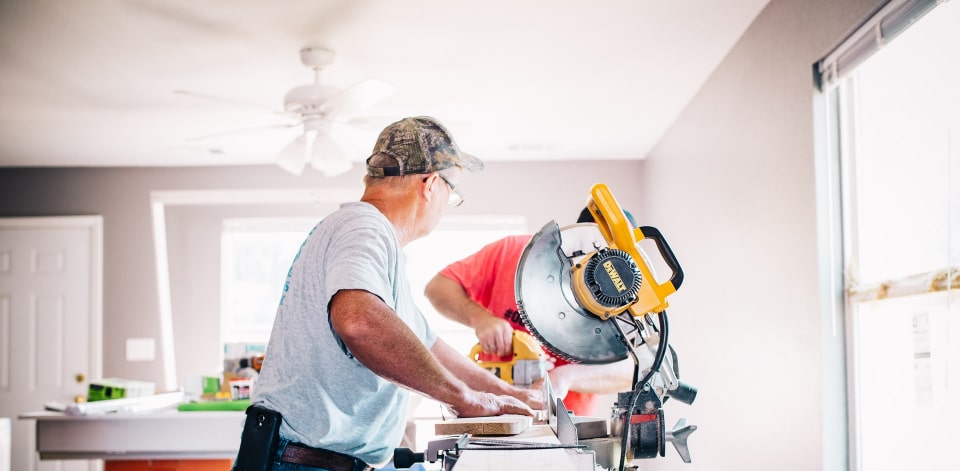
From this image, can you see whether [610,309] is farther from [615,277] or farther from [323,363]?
[323,363]

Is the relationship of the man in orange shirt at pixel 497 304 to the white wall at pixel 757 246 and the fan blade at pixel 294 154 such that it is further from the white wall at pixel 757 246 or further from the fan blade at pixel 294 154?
the fan blade at pixel 294 154

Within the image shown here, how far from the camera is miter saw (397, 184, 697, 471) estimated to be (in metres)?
1.28

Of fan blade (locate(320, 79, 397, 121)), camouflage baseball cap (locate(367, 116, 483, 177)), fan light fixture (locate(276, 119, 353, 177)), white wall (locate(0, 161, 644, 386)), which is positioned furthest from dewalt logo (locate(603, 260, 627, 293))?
white wall (locate(0, 161, 644, 386))

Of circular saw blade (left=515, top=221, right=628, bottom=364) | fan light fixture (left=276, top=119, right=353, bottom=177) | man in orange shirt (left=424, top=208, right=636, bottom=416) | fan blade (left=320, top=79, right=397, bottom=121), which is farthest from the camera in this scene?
fan light fixture (left=276, top=119, right=353, bottom=177)

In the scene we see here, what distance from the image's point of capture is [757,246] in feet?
10.8

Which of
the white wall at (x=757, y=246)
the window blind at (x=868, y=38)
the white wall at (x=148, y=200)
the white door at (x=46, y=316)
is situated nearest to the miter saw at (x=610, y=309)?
the window blind at (x=868, y=38)

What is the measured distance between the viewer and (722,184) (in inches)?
149

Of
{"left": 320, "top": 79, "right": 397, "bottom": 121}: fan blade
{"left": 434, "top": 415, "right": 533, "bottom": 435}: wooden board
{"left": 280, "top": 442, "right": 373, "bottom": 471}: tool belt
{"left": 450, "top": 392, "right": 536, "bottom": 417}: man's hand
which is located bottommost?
{"left": 280, "top": 442, "right": 373, "bottom": 471}: tool belt

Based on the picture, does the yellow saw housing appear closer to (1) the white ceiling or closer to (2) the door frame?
(1) the white ceiling

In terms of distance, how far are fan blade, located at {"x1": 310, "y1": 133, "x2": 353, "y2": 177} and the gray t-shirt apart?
2.28m

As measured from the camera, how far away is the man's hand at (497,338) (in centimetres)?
195

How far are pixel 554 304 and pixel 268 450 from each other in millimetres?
551

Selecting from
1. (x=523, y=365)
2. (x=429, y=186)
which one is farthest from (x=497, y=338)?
(x=429, y=186)

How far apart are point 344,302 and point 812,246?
1.90m
